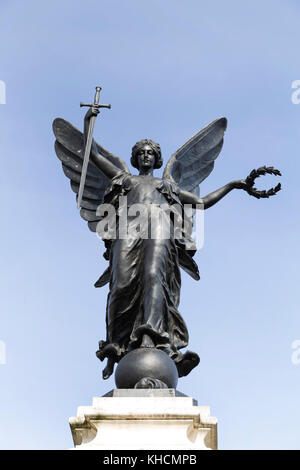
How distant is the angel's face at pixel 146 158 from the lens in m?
11.1

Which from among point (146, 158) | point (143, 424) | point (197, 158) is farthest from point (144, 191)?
point (143, 424)

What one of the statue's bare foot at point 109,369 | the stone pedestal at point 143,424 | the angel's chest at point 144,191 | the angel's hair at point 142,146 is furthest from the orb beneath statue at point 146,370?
the angel's hair at point 142,146

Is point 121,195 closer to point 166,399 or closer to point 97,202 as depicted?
point 97,202

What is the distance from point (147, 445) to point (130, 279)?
2356mm

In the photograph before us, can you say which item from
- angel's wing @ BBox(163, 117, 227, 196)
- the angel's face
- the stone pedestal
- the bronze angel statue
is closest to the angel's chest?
the bronze angel statue

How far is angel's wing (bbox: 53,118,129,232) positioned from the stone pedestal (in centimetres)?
398

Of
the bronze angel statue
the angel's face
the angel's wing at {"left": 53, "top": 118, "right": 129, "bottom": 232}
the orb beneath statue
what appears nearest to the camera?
the orb beneath statue

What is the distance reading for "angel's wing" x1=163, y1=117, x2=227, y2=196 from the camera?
12.3 m

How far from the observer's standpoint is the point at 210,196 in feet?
37.0

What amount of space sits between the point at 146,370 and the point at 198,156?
469cm

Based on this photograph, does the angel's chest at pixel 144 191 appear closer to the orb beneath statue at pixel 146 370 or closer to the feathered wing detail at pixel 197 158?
the feathered wing detail at pixel 197 158

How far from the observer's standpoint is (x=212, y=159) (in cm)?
1283

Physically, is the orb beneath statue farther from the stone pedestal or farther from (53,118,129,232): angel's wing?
(53,118,129,232): angel's wing

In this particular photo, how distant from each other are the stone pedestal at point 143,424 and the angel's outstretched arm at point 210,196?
3.52 m
